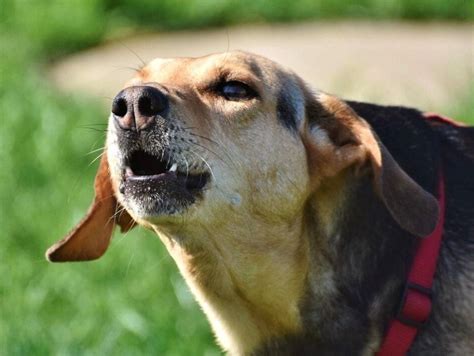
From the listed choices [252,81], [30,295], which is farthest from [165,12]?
[252,81]

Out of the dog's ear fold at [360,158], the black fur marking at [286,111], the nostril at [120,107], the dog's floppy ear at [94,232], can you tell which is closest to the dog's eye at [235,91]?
the black fur marking at [286,111]

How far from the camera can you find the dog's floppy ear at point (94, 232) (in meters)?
5.71

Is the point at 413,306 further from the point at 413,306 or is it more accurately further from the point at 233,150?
the point at 233,150

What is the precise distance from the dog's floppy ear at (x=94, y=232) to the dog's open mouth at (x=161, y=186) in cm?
61

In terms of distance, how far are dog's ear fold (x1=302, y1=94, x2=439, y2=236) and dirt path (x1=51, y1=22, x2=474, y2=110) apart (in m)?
3.83

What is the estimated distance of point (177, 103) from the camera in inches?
197

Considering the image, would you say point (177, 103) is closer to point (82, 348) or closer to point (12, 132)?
point (82, 348)

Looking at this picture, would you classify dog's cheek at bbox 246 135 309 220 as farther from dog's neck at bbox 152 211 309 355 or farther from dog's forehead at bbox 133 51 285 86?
dog's forehead at bbox 133 51 285 86

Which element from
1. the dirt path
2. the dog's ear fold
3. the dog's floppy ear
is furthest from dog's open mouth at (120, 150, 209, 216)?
the dirt path

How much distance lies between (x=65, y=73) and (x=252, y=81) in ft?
19.0

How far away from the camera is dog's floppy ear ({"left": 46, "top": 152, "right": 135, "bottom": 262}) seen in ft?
18.7

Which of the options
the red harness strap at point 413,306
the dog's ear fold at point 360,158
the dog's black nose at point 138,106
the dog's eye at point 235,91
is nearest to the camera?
the dog's black nose at point 138,106

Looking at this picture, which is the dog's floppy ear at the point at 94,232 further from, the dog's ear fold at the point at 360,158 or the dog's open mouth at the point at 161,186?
the dog's ear fold at the point at 360,158

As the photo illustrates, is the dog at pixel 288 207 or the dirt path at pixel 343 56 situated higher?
the dog at pixel 288 207
